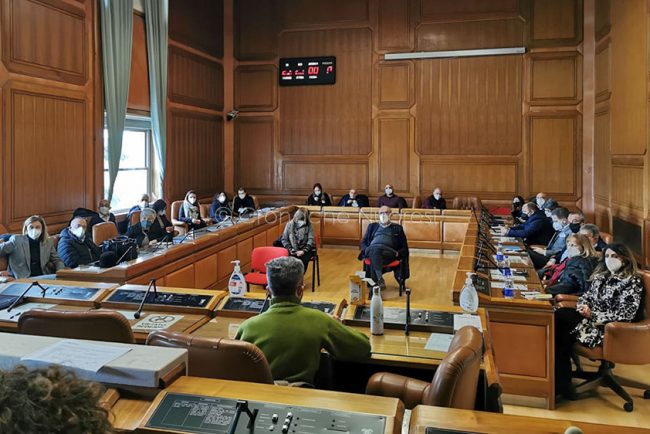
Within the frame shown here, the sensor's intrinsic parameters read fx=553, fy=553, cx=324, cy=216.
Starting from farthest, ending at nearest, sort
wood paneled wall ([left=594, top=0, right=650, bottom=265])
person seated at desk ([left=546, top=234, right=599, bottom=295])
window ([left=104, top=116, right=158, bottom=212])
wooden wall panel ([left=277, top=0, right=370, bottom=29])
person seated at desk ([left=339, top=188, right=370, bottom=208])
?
wooden wall panel ([left=277, top=0, right=370, bottom=29]) → person seated at desk ([left=339, top=188, right=370, bottom=208]) → window ([left=104, top=116, right=158, bottom=212]) → wood paneled wall ([left=594, top=0, right=650, bottom=265]) → person seated at desk ([left=546, top=234, right=599, bottom=295])

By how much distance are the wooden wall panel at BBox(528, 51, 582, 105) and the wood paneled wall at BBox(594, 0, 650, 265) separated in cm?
47

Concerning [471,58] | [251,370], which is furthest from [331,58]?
[251,370]

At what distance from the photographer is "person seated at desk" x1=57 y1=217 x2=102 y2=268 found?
5.03m

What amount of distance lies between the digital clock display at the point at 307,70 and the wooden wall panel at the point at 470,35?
1.81 metres

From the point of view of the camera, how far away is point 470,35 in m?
10.6

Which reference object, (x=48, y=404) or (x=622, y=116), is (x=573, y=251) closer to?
(x=48, y=404)

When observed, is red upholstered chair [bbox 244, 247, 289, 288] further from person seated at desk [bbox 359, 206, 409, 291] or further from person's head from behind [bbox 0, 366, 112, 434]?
person's head from behind [bbox 0, 366, 112, 434]

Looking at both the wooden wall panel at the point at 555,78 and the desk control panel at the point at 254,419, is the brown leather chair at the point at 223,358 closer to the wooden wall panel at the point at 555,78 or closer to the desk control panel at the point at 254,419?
the desk control panel at the point at 254,419

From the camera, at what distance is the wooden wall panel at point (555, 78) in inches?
401

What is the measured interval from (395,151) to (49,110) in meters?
6.54

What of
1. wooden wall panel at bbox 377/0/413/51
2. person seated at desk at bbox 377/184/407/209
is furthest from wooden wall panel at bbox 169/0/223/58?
person seated at desk at bbox 377/184/407/209

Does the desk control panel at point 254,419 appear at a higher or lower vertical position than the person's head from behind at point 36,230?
lower

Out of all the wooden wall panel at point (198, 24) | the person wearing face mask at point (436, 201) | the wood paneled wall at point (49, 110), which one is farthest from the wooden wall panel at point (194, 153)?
the person wearing face mask at point (436, 201)

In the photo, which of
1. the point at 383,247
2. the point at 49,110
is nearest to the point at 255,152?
the point at 49,110
